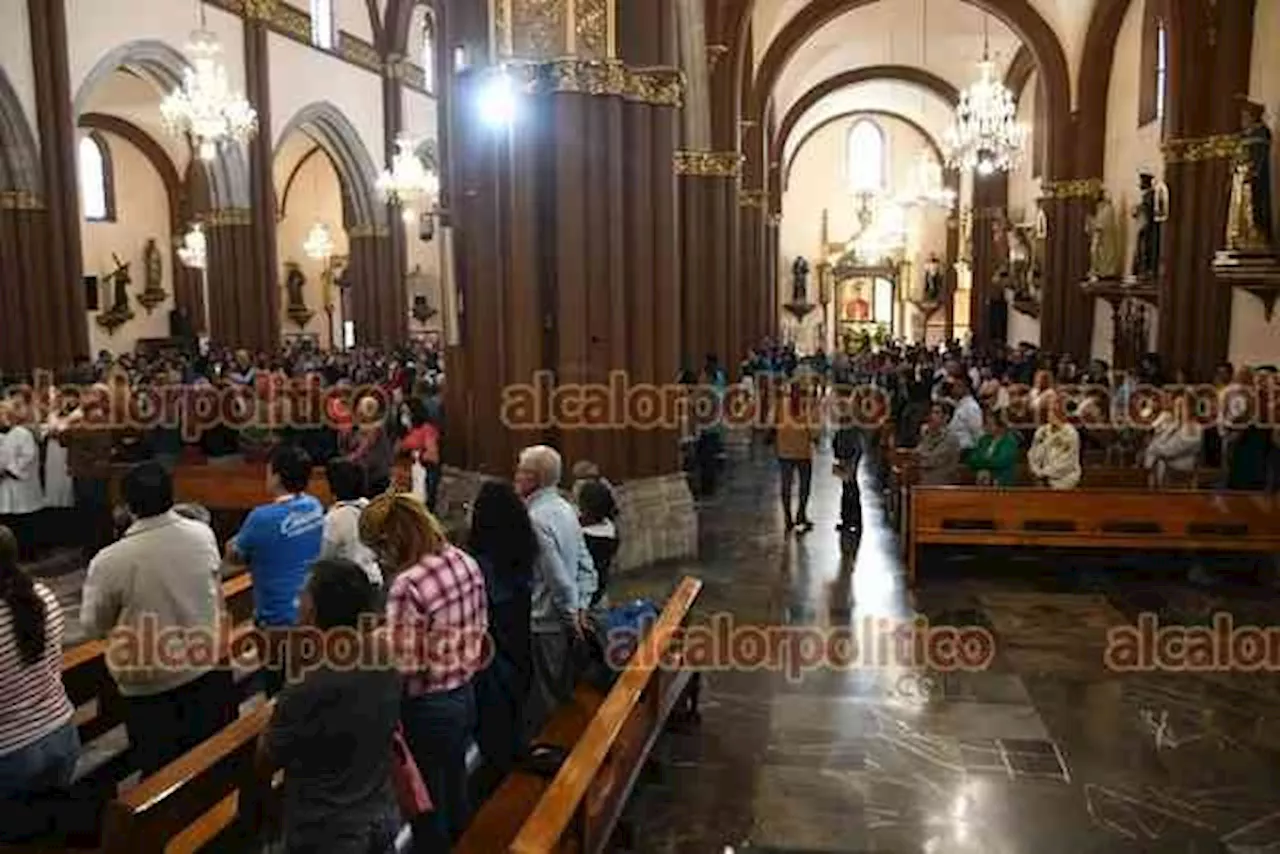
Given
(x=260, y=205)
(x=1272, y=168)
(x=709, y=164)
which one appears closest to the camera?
(x=1272, y=168)

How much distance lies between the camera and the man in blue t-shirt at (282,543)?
5012 mm

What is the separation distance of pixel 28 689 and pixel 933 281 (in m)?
36.4

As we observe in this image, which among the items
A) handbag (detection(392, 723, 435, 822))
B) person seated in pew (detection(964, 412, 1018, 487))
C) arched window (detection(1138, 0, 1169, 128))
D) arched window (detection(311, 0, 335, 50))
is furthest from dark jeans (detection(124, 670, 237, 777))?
arched window (detection(311, 0, 335, 50))

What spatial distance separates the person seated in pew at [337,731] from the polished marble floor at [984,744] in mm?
1918

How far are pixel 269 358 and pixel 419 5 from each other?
12.2 metres

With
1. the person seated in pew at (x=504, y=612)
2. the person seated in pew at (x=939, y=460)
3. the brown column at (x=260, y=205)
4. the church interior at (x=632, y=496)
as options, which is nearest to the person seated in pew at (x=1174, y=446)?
the church interior at (x=632, y=496)

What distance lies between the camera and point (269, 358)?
18609 mm

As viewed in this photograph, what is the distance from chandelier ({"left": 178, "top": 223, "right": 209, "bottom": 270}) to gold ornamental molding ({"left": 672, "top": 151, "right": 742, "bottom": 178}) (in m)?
14.5

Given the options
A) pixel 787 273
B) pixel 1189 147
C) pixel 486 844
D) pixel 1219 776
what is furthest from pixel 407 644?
pixel 787 273

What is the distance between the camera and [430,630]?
3865 mm

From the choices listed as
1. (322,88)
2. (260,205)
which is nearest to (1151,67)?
(260,205)

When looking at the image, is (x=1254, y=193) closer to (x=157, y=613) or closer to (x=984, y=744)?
(x=984, y=744)

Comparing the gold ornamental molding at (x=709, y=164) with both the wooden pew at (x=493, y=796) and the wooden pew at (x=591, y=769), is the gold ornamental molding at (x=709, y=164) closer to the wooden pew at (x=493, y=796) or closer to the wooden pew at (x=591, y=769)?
the wooden pew at (x=591, y=769)

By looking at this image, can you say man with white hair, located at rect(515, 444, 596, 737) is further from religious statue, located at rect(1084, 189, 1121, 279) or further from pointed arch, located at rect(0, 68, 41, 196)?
religious statue, located at rect(1084, 189, 1121, 279)
